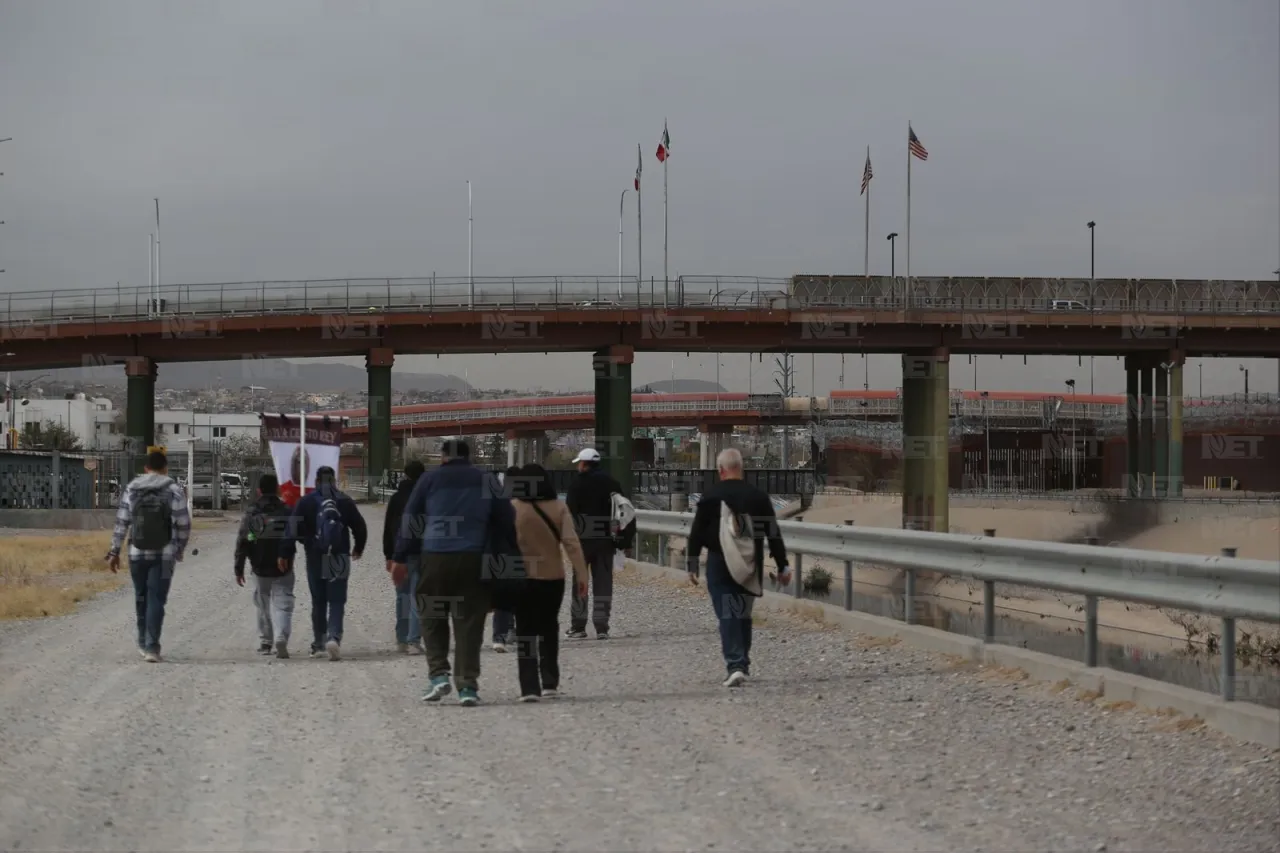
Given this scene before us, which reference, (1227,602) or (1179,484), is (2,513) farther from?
(1227,602)

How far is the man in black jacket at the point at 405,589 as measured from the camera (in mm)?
14680

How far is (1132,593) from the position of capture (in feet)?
34.7

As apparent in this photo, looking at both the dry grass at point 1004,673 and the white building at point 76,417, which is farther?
the white building at point 76,417

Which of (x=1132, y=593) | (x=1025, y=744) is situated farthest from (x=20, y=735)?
(x=1132, y=593)

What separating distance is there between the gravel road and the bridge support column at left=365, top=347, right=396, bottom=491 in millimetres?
48614

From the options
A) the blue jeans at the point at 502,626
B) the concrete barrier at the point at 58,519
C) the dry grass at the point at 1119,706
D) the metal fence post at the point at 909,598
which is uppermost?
the metal fence post at the point at 909,598

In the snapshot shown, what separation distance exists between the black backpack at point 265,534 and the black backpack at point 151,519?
76 cm

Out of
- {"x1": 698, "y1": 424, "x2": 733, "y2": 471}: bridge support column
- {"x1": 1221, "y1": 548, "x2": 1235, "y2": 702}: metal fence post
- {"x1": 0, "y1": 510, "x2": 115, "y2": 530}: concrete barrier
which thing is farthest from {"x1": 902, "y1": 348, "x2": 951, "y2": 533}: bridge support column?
{"x1": 698, "y1": 424, "x2": 733, "y2": 471}: bridge support column

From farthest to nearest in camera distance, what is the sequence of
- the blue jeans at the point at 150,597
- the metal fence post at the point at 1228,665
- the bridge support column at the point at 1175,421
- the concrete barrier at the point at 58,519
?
the bridge support column at the point at 1175,421 → the concrete barrier at the point at 58,519 → the blue jeans at the point at 150,597 → the metal fence post at the point at 1228,665

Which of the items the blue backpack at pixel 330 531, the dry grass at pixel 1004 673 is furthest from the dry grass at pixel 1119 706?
the blue backpack at pixel 330 531

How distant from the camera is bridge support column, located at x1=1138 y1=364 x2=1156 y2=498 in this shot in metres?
66.6

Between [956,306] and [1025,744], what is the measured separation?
52545mm

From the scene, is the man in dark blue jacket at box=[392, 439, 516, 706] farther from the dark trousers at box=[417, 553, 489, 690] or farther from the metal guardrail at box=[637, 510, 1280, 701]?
the metal guardrail at box=[637, 510, 1280, 701]

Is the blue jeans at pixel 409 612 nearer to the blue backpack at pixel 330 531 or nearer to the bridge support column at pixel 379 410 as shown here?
the blue backpack at pixel 330 531
